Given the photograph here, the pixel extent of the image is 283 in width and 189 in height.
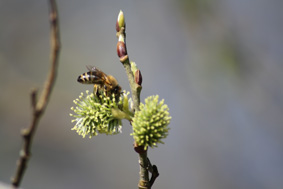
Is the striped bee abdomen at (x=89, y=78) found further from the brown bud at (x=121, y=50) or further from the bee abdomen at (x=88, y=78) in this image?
the brown bud at (x=121, y=50)

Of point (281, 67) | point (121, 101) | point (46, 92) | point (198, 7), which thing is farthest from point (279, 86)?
point (46, 92)

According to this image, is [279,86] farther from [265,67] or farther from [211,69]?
[211,69]

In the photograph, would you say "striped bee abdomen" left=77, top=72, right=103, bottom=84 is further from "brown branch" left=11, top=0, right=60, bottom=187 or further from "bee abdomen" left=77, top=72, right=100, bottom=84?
"brown branch" left=11, top=0, right=60, bottom=187

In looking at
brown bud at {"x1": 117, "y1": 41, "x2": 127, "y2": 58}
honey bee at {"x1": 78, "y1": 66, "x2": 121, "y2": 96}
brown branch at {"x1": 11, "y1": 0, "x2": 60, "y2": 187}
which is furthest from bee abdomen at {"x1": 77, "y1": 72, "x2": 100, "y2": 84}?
brown branch at {"x1": 11, "y1": 0, "x2": 60, "y2": 187}

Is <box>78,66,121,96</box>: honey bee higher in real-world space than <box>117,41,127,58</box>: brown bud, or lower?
lower

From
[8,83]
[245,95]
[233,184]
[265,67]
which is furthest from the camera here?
[8,83]

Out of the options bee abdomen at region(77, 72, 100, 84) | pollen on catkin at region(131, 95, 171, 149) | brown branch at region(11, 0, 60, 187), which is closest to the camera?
brown branch at region(11, 0, 60, 187)

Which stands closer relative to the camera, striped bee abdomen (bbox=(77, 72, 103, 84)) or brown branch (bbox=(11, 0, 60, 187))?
brown branch (bbox=(11, 0, 60, 187))
